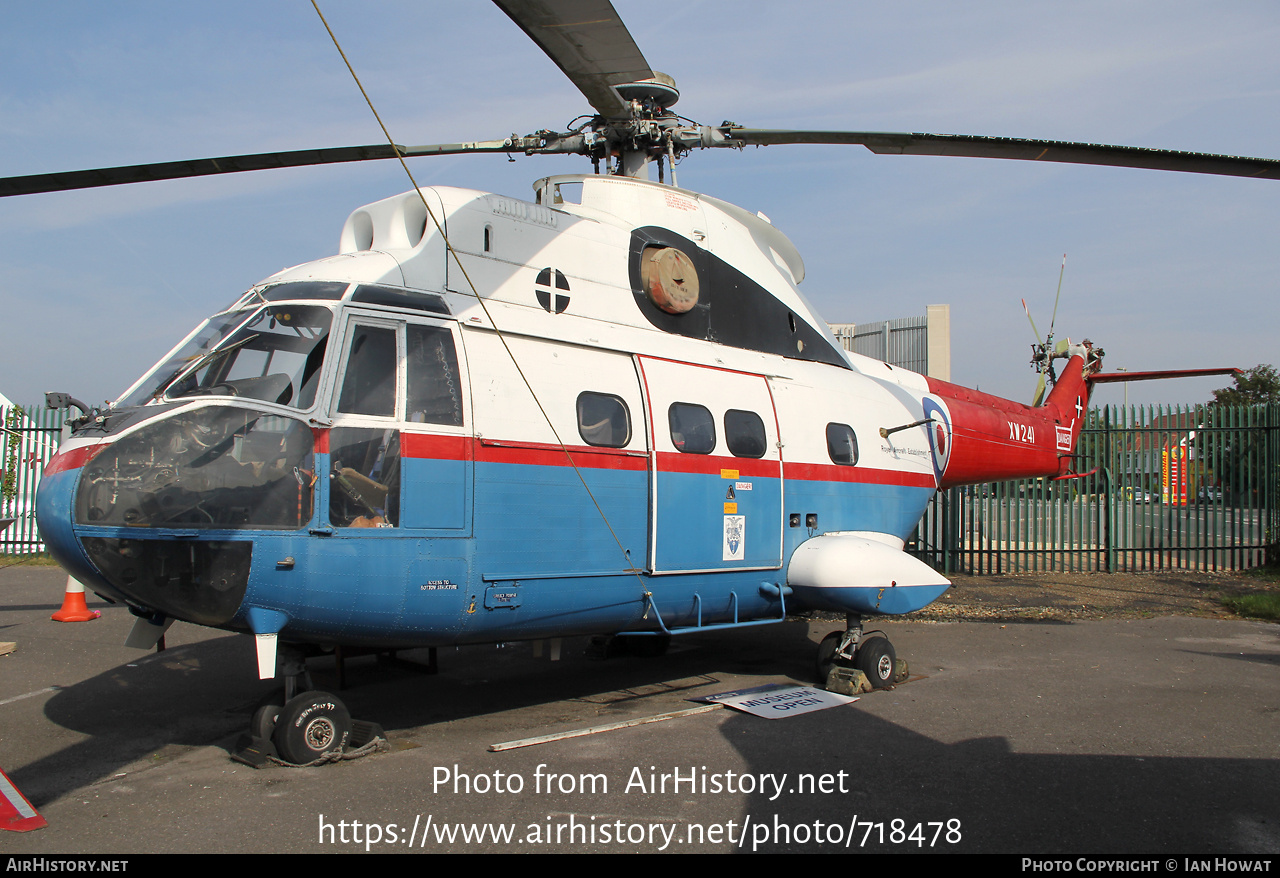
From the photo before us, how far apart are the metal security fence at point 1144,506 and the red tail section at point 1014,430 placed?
11.2ft

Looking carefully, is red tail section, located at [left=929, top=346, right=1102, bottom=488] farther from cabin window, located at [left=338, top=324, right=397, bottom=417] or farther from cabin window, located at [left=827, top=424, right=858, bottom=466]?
cabin window, located at [left=338, top=324, right=397, bottom=417]

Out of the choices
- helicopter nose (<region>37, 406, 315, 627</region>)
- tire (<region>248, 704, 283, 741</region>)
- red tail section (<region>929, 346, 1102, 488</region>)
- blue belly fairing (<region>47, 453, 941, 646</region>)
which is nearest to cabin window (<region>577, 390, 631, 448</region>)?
blue belly fairing (<region>47, 453, 941, 646</region>)

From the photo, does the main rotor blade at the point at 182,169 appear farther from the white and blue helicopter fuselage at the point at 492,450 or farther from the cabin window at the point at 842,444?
the cabin window at the point at 842,444

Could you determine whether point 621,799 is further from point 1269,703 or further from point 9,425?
point 9,425

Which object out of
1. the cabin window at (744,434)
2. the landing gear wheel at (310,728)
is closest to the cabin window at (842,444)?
the cabin window at (744,434)

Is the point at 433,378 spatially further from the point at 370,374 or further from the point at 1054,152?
the point at 1054,152

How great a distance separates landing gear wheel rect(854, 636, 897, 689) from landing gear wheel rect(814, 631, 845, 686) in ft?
0.71

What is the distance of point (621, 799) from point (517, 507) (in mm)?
2062

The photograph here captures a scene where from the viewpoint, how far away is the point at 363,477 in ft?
18.2

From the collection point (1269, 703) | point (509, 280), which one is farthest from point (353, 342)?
point (1269, 703)

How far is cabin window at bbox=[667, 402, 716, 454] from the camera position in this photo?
724 centimetres

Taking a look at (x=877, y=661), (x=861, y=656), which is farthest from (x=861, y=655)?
(x=877, y=661)

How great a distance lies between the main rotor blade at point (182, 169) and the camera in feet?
19.3
